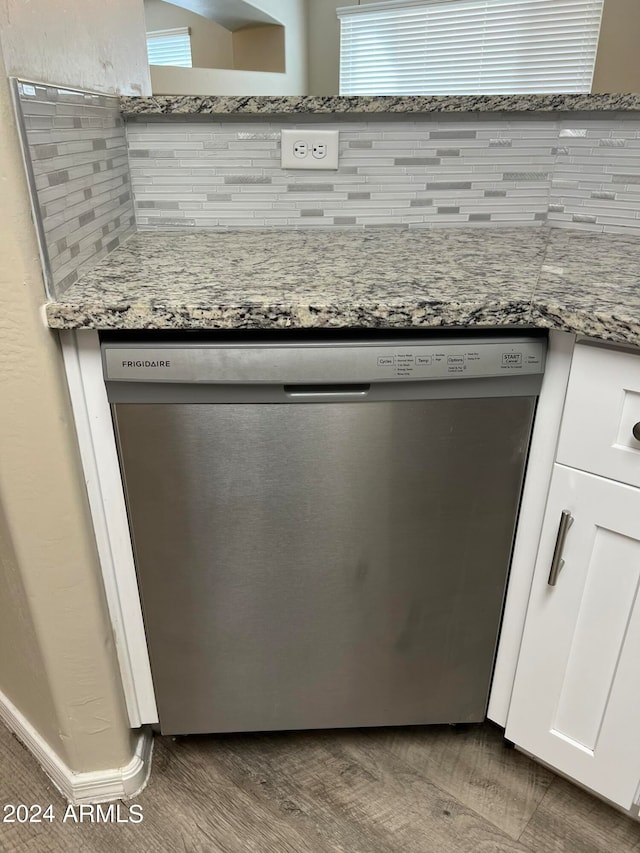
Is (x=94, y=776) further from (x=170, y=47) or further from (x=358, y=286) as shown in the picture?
(x=170, y=47)

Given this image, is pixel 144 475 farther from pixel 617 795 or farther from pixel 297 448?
pixel 617 795

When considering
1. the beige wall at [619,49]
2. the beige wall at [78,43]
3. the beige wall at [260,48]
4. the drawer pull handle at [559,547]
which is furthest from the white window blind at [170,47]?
the drawer pull handle at [559,547]

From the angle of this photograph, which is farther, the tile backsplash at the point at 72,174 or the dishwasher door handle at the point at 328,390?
the dishwasher door handle at the point at 328,390

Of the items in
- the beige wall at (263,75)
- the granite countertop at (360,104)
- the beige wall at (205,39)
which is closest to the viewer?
the granite countertop at (360,104)

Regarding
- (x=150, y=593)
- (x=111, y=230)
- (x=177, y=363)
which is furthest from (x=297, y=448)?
(x=111, y=230)

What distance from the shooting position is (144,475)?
85 centimetres

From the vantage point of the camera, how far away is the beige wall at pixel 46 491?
69 cm

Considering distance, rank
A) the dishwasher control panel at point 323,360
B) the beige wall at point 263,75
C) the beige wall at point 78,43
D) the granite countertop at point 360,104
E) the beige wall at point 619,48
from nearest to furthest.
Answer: the beige wall at point 78,43
the dishwasher control panel at point 323,360
the granite countertop at point 360,104
the beige wall at point 263,75
the beige wall at point 619,48

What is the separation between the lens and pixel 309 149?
1193 millimetres

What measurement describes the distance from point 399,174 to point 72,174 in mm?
673

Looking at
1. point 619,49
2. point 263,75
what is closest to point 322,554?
point 619,49

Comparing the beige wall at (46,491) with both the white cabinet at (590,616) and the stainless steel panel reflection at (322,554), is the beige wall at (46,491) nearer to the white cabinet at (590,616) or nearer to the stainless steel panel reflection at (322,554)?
the stainless steel panel reflection at (322,554)

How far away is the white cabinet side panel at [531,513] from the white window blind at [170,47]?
3451 mm

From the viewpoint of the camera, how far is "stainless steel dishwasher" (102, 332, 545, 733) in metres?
0.80
